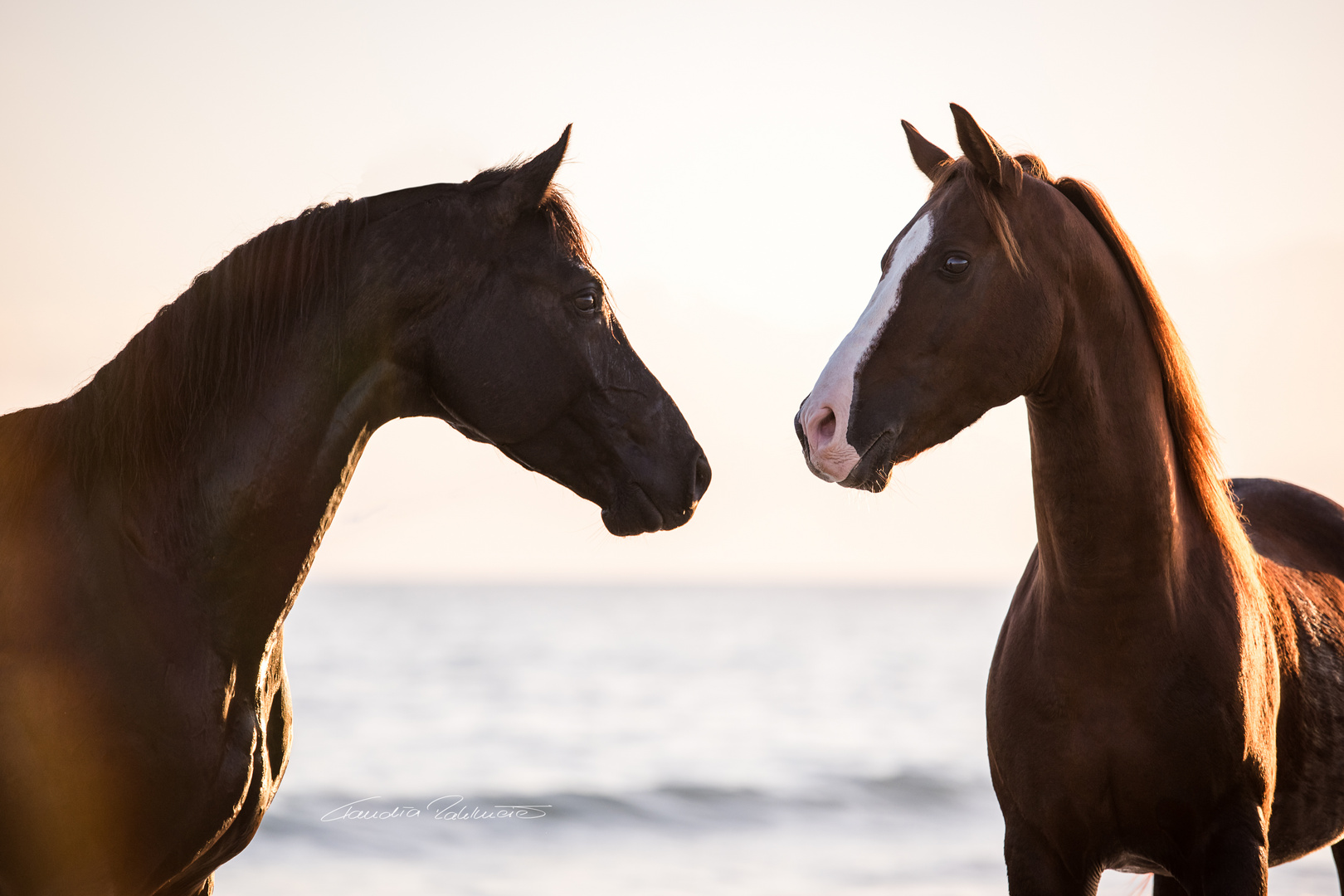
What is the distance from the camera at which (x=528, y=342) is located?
241cm

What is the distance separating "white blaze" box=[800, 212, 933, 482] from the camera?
2.47 metres

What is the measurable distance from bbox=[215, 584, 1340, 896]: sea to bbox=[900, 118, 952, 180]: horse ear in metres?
3.03

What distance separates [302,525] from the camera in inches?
90.9

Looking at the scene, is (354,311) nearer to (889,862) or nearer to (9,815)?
(9,815)

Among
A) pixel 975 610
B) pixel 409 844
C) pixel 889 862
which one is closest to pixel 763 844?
pixel 889 862

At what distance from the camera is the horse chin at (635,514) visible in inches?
99.0

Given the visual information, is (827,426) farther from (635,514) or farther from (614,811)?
(614,811)

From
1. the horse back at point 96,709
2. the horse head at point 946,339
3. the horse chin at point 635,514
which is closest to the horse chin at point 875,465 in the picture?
the horse head at point 946,339

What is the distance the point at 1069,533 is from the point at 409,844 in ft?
24.5

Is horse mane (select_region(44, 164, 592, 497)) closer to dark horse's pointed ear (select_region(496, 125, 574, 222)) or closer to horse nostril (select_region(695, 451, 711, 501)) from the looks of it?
dark horse's pointed ear (select_region(496, 125, 574, 222))
